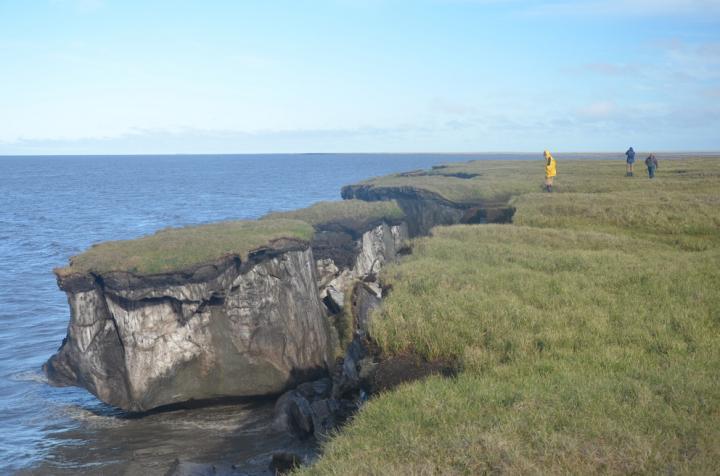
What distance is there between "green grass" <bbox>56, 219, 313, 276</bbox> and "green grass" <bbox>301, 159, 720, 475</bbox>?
7.98 meters

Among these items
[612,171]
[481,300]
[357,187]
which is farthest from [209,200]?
[481,300]

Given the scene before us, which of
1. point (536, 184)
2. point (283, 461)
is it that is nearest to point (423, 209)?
point (536, 184)

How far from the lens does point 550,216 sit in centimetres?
3194

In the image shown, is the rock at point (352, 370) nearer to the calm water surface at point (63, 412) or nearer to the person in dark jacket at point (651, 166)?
the calm water surface at point (63, 412)

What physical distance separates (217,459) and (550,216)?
19.6 m

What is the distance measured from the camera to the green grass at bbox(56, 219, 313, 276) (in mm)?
26953

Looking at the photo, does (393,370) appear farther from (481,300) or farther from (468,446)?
(468,446)

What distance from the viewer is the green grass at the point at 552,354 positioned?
10.1 m

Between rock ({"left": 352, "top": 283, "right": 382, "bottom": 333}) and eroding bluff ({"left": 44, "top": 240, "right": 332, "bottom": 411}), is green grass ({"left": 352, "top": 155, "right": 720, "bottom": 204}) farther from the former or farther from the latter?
eroding bluff ({"left": 44, "top": 240, "right": 332, "bottom": 411})

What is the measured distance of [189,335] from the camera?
27234 mm

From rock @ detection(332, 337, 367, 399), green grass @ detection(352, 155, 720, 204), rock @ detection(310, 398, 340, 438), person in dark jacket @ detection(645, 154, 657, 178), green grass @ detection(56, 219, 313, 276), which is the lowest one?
rock @ detection(310, 398, 340, 438)

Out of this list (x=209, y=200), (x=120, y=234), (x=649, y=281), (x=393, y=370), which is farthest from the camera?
(x=209, y=200)

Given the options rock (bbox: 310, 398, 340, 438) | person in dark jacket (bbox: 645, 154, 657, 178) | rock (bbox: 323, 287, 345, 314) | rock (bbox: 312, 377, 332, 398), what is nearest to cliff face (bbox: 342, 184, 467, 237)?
rock (bbox: 323, 287, 345, 314)

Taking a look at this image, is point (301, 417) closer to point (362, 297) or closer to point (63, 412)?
point (362, 297)
